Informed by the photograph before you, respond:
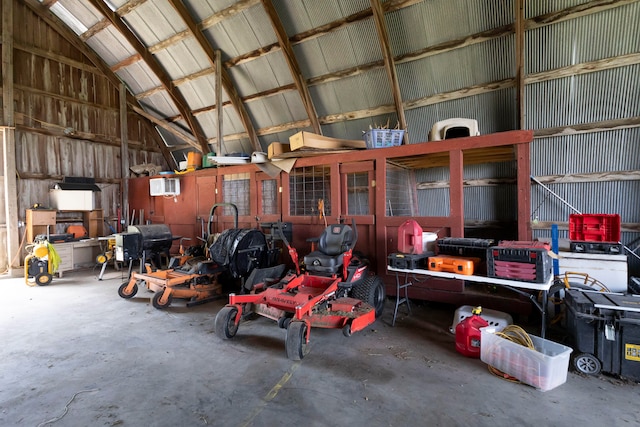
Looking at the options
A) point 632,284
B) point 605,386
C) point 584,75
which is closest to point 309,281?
point 605,386

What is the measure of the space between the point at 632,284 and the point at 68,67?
36.8 feet

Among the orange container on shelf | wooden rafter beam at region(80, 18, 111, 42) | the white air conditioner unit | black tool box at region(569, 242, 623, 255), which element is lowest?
the orange container on shelf

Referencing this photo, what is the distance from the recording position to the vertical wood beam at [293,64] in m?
5.31

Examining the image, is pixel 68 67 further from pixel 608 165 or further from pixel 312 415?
pixel 608 165

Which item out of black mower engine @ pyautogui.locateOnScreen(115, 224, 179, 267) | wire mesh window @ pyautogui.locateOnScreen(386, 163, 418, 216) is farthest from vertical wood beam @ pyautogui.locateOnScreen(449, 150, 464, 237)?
black mower engine @ pyautogui.locateOnScreen(115, 224, 179, 267)

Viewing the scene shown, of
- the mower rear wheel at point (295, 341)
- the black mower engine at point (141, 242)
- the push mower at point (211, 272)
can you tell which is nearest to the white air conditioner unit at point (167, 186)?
the black mower engine at point (141, 242)

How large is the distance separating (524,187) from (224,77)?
591cm

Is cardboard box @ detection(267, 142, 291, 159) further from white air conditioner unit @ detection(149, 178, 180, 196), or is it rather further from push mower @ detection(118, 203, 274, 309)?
white air conditioner unit @ detection(149, 178, 180, 196)

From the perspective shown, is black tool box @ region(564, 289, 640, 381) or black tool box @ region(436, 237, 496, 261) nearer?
black tool box @ region(564, 289, 640, 381)

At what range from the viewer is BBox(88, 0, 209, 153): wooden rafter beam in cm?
641

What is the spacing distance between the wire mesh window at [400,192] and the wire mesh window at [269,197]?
211cm

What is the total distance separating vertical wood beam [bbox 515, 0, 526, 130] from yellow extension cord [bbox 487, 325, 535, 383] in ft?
10.9

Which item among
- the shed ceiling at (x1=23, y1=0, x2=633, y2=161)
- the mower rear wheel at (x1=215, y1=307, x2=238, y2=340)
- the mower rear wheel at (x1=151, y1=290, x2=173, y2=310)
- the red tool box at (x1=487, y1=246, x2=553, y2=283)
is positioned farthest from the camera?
the shed ceiling at (x1=23, y1=0, x2=633, y2=161)

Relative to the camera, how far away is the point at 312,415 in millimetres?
2111
